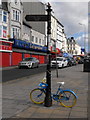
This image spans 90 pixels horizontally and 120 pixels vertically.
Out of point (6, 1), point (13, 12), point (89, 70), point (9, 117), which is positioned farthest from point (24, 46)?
point (9, 117)

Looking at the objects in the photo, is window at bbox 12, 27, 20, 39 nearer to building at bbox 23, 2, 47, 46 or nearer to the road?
building at bbox 23, 2, 47, 46

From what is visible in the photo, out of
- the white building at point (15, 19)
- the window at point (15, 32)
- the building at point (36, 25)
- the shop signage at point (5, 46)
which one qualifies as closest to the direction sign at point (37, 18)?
the shop signage at point (5, 46)

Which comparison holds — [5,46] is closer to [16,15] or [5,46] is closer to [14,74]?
[16,15]

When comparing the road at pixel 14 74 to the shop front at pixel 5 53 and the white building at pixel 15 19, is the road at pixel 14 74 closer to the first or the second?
the shop front at pixel 5 53

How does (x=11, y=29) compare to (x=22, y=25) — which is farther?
(x=22, y=25)

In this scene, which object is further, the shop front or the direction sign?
the shop front

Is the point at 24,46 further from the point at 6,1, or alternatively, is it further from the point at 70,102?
the point at 70,102

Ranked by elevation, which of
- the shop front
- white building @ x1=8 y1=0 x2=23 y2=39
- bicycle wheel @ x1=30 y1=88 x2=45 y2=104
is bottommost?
bicycle wheel @ x1=30 y1=88 x2=45 y2=104

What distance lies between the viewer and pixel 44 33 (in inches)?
2184

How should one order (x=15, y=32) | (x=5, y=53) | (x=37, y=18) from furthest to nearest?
1. (x=15, y=32)
2. (x=5, y=53)
3. (x=37, y=18)

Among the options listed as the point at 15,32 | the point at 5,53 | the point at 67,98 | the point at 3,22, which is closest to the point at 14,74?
the point at 67,98

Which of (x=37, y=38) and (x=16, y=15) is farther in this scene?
(x=37, y=38)

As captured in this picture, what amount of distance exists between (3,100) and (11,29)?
27.6m

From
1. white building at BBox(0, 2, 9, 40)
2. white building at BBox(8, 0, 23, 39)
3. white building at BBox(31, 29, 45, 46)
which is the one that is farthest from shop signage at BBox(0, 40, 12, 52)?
white building at BBox(31, 29, 45, 46)
